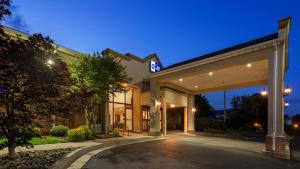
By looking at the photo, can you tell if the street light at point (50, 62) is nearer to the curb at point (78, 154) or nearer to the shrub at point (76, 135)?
the curb at point (78, 154)

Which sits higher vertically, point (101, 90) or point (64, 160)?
point (101, 90)

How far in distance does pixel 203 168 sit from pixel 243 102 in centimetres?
2897

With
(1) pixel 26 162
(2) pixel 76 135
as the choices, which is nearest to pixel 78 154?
(1) pixel 26 162

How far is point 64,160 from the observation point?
22.1ft

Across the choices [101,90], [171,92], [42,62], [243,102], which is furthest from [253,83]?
[42,62]

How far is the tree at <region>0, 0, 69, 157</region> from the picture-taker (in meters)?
5.13

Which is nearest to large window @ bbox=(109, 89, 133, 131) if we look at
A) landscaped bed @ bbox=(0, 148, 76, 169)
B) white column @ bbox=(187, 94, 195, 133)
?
white column @ bbox=(187, 94, 195, 133)

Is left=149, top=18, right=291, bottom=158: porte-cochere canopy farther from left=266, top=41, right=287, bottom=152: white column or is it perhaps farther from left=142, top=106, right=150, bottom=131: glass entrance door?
left=142, top=106, right=150, bottom=131: glass entrance door

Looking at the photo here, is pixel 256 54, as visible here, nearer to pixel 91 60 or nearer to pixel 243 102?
pixel 91 60

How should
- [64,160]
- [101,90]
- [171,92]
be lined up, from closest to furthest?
[64,160] → [101,90] → [171,92]

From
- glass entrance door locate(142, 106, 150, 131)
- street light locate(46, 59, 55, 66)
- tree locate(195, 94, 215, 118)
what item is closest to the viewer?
street light locate(46, 59, 55, 66)

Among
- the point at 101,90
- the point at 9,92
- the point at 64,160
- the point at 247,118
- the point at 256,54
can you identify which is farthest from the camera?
the point at 247,118

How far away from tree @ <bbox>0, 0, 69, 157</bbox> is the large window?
1172cm

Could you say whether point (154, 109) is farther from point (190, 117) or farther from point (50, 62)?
point (50, 62)
